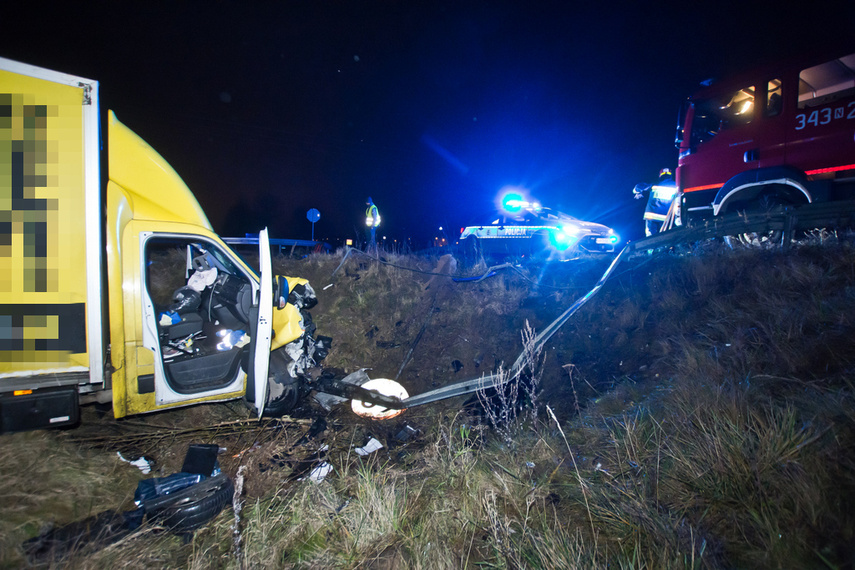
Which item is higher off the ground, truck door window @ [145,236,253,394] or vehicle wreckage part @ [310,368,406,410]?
truck door window @ [145,236,253,394]

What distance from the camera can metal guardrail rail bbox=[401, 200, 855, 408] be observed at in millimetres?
4516

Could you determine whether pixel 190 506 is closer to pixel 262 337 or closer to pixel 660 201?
pixel 262 337

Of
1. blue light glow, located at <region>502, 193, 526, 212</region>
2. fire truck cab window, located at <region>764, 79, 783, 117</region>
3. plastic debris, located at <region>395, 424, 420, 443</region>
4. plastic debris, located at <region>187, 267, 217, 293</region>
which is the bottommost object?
plastic debris, located at <region>395, 424, 420, 443</region>

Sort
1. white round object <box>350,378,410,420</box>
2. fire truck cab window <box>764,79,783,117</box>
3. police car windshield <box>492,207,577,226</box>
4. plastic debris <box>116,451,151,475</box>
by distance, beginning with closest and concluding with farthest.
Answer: plastic debris <box>116,451,151,475</box> → white round object <box>350,378,410,420</box> → fire truck cab window <box>764,79,783,117</box> → police car windshield <box>492,207,577,226</box>

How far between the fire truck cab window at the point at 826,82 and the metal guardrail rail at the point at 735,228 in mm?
1915

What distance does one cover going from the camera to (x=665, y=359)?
4223 mm

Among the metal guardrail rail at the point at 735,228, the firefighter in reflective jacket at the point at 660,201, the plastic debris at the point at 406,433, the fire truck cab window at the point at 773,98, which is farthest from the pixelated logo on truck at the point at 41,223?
the firefighter in reflective jacket at the point at 660,201

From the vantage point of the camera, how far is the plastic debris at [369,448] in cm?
391

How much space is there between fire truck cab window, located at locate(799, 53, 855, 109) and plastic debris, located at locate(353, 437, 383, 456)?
25.5 ft

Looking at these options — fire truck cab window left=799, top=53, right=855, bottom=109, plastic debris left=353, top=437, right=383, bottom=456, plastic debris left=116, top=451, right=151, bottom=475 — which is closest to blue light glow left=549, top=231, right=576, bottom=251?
fire truck cab window left=799, top=53, right=855, bottom=109

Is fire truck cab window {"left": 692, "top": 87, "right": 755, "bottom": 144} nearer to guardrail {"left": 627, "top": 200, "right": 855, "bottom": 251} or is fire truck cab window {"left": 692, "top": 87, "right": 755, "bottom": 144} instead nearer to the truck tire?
guardrail {"left": 627, "top": 200, "right": 855, "bottom": 251}

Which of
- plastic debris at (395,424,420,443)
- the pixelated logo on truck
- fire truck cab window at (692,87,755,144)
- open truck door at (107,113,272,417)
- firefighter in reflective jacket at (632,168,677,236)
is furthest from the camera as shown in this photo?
firefighter in reflective jacket at (632,168,677,236)

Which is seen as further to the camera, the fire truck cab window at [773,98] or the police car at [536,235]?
the police car at [536,235]

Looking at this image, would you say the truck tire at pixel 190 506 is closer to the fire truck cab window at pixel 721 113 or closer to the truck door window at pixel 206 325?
the truck door window at pixel 206 325
